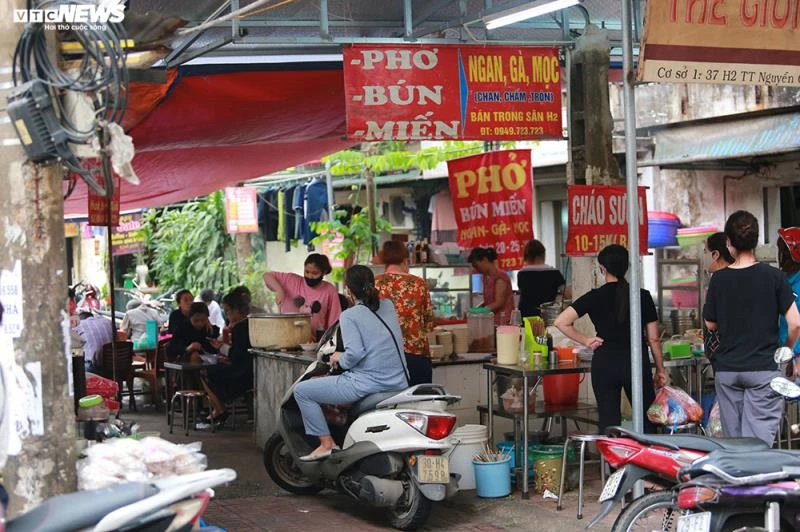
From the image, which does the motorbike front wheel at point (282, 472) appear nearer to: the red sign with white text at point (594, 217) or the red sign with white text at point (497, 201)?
the red sign with white text at point (594, 217)

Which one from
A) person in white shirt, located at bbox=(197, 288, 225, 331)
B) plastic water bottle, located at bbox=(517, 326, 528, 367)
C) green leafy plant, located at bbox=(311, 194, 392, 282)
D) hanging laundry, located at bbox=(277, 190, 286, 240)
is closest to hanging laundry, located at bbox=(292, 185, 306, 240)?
hanging laundry, located at bbox=(277, 190, 286, 240)

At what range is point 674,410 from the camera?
7.38 metres

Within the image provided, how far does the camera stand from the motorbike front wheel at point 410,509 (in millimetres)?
7402

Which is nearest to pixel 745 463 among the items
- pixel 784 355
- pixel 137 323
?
pixel 784 355

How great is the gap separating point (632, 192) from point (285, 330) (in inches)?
190

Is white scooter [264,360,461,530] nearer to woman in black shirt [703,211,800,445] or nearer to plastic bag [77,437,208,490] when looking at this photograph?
woman in black shirt [703,211,800,445]

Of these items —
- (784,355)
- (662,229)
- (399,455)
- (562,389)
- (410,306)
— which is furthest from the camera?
(662,229)

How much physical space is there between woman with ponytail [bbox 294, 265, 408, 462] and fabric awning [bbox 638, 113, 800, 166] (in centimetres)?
696

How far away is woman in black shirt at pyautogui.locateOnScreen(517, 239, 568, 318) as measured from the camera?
13109 mm

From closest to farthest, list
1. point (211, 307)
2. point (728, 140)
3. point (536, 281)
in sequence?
point (536, 281)
point (728, 140)
point (211, 307)

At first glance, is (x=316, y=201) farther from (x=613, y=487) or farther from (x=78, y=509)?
(x=78, y=509)

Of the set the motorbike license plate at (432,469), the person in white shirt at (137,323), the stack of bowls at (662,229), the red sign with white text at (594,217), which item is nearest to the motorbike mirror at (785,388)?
the motorbike license plate at (432,469)

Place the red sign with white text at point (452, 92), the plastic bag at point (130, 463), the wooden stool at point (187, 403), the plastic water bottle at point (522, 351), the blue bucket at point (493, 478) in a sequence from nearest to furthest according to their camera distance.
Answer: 1. the plastic bag at point (130, 463)
2. the blue bucket at point (493, 478)
3. the plastic water bottle at point (522, 351)
4. the red sign with white text at point (452, 92)
5. the wooden stool at point (187, 403)

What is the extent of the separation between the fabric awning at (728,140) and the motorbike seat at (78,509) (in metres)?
10.4
